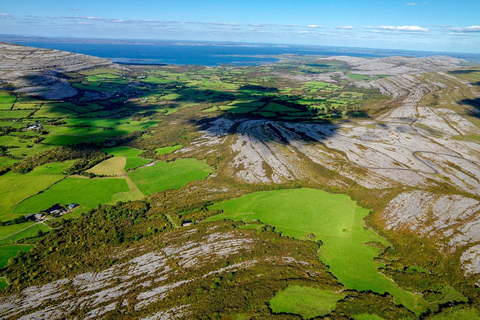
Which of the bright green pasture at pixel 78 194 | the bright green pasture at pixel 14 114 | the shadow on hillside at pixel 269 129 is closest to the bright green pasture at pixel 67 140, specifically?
the bright green pasture at pixel 78 194

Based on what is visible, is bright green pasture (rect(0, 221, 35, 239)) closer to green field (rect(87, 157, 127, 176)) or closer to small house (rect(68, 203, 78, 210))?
small house (rect(68, 203, 78, 210))

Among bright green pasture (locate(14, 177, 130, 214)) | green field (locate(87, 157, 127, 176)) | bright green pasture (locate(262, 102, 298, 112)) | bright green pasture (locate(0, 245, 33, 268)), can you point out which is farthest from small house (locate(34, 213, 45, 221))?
bright green pasture (locate(262, 102, 298, 112))

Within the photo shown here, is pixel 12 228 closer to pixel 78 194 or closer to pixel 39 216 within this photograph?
pixel 39 216

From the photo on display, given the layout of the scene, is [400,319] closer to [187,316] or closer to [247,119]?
[187,316]

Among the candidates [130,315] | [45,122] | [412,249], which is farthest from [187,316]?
[45,122]

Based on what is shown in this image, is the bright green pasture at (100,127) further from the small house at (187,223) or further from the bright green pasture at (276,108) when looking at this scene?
the small house at (187,223)

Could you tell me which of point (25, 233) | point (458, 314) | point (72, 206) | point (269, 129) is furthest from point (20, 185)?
point (458, 314)
